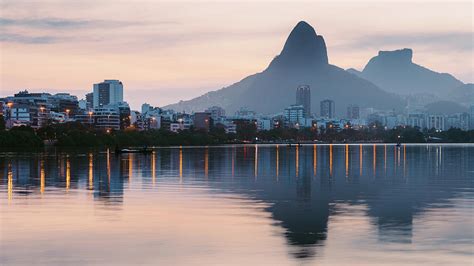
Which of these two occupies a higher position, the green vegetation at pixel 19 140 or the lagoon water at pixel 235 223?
the green vegetation at pixel 19 140

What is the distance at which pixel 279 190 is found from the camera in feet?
143

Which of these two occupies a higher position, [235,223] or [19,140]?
[19,140]

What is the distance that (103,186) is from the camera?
150 ft

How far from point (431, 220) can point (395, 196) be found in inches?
436

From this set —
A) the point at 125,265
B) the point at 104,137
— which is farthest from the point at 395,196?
the point at 104,137

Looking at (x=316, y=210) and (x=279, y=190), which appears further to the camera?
(x=279, y=190)

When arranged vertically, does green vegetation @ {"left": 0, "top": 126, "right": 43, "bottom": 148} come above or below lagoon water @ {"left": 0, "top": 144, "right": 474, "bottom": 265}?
above

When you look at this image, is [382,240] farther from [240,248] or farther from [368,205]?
[368,205]

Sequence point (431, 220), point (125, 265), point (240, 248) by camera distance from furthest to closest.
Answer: point (431, 220)
point (240, 248)
point (125, 265)

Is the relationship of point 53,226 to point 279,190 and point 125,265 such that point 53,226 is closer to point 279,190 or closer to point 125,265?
point 125,265

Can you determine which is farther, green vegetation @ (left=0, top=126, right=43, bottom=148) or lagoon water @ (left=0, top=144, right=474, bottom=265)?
green vegetation @ (left=0, top=126, right=43, bottom=148)

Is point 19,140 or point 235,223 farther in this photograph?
point 19,140

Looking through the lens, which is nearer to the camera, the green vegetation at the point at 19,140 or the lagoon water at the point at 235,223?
the lagoon water at the point at 235,223

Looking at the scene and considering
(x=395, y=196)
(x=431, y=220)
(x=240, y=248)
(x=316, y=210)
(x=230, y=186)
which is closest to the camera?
(x=240, y=248)
